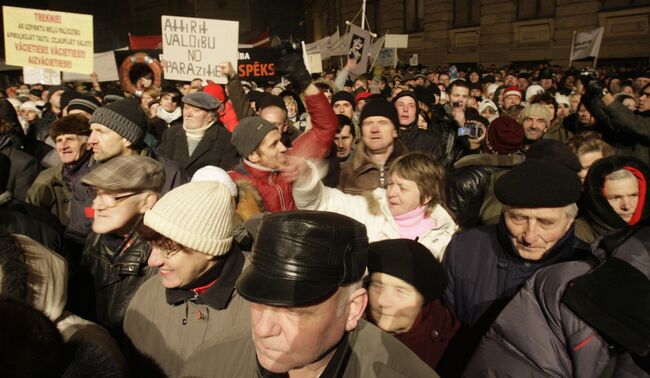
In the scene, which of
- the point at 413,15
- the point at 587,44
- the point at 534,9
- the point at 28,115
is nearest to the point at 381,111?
the point at 28,115

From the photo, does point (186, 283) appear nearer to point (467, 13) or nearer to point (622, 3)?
point (622, 3)

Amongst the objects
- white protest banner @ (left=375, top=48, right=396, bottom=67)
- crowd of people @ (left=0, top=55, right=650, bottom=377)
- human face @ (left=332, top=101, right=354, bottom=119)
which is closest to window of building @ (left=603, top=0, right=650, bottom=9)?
white protest banner @ (left=375, top=48, right=396, bottom=67)

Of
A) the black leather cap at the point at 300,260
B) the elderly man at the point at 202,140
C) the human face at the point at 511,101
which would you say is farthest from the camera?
the human face at the point at 511,101

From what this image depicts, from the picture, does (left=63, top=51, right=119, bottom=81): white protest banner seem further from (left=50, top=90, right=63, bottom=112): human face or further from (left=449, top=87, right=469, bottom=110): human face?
(left=449, top=87, right=469, bottom=110): human face

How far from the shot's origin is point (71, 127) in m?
3.56

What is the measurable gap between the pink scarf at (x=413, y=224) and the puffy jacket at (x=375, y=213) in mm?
28

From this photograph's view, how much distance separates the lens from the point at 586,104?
5.31 meters

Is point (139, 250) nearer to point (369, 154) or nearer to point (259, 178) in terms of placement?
point (259, 178)

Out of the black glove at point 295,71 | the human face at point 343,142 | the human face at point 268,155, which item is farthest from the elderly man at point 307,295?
the human face at point 343,142

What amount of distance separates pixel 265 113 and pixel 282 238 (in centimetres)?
340

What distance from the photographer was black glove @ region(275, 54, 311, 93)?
351cm

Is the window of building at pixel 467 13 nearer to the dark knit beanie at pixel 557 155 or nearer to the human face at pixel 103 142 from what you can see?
the dark knit beanie at pixel 557 155

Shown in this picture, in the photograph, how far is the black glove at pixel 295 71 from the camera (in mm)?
3506

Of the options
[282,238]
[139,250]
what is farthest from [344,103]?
[282,238]
